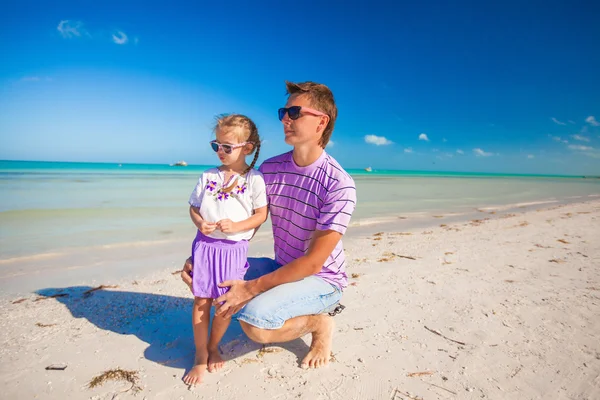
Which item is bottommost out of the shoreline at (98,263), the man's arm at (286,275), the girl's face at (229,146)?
the shoreline at (98,263)

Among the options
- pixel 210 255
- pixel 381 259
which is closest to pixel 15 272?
pixel 210 255

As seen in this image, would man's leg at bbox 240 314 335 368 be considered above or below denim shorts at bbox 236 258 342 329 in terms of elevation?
below

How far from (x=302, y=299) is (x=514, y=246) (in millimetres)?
5210

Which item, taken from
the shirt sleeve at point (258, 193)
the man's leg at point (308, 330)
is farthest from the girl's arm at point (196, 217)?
the man's leg at point (308, 330)

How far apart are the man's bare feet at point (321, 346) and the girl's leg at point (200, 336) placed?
0.74m

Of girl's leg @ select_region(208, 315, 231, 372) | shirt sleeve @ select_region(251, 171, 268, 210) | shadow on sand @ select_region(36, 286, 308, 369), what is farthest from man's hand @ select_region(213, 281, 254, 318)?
shirt sleeve @ select_region(251, 171, 268, 210)

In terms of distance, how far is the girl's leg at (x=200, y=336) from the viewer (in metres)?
2.33

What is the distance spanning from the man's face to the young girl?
1.05 ft

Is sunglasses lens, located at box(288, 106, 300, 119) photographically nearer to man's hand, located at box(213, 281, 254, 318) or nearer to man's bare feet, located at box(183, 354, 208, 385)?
man's hand, located at box(213, 281, 254, 318)

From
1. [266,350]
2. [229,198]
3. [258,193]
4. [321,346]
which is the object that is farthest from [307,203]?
[266,350]

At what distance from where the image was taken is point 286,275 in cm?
236

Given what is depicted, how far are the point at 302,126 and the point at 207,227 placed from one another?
1062 millimetres

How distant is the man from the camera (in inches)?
92.5

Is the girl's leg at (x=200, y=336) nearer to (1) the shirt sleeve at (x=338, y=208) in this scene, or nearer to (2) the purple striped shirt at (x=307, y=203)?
(2) the purple striped shirt at (x=307, y=203)
